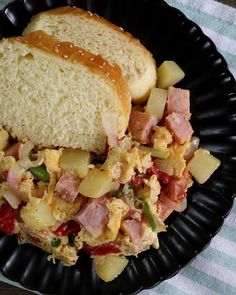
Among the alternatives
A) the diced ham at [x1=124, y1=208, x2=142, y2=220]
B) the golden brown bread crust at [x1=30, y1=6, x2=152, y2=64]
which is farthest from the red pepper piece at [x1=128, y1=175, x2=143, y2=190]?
the golden brown bread crust at [x1=30, y1=6, x2=152, y2=64]

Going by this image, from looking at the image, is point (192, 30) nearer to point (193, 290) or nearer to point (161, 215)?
point (161, 215)

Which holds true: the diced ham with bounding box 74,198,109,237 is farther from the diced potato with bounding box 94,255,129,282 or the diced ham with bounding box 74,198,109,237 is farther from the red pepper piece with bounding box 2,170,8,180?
the red pepper piece with bounding box 2,170,8,180

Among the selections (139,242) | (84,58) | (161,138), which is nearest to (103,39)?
(84,58)

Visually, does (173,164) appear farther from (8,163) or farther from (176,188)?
(8,163)

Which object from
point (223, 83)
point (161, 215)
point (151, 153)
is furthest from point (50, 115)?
point (223, 83)

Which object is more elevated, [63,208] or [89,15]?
[89,15]

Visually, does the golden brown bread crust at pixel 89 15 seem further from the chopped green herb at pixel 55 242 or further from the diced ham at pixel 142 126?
the chopped green herb at pixel 55 242

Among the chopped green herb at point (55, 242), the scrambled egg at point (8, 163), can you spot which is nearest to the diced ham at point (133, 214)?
the chopped green herb at point (55, 242)
